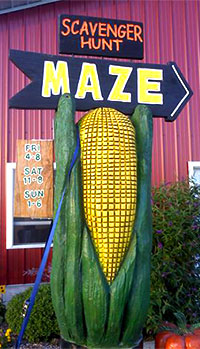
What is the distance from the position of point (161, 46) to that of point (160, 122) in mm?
1415

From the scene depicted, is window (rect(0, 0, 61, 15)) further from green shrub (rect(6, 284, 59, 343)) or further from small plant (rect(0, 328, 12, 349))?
small plant (rect(0, 328, 12, 349))

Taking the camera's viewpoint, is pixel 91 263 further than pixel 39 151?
No

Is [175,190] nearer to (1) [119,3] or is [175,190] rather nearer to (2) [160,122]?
(2) [160,122]

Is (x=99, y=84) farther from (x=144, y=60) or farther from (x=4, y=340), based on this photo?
(x=144, y=60)

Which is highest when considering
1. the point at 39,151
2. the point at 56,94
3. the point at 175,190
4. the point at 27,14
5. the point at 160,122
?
the point at 27,14

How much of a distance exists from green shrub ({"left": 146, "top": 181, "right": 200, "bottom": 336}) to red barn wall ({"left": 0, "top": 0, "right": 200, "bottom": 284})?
1.59 meters

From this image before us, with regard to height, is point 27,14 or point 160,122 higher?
point 27,14

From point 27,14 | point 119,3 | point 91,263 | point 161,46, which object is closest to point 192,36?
point 161,46

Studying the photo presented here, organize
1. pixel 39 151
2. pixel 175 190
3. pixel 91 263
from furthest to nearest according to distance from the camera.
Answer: pixel 175 190
pixel 39 151
pixel 91 263

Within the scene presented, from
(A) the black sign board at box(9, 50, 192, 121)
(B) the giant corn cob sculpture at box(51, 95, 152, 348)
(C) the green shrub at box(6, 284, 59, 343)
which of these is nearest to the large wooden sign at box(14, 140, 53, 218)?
(C) the green shrub at box(6, 284, 59, 343)

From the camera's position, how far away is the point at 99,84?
282 cm

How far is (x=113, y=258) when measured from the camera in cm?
203

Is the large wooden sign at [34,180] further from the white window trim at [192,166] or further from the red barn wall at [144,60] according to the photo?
the white window trim at [192,166]

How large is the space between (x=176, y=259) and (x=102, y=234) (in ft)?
8.67
